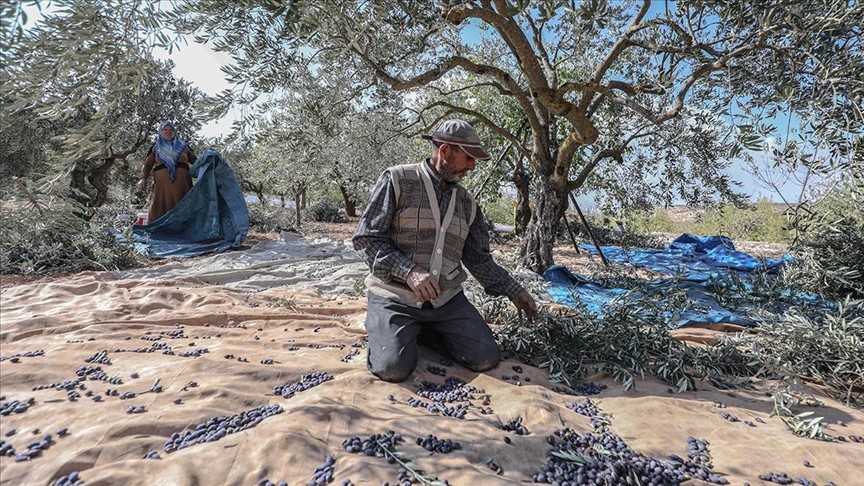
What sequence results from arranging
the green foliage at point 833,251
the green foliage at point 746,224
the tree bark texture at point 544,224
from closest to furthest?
the green foliage at point 833,251 < the tree bark texture at point 544,224 < the green foliage at point 746,224

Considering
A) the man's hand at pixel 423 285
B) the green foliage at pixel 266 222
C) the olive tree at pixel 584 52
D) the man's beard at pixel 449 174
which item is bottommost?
the man's hand at pixel 423 285

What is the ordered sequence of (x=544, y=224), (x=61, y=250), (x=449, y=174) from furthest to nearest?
(x=544, y=224)
(x=61, y=250)
(x=449, y=174)

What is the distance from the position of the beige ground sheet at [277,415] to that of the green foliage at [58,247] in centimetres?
41

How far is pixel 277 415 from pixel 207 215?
718 centimetres

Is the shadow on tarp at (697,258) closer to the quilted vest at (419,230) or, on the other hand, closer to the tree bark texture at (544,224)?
the tree bark texture at (544,224)

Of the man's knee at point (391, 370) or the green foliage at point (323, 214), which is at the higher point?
the green foliage at point (323, 214)

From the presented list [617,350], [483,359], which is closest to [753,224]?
[617,350]

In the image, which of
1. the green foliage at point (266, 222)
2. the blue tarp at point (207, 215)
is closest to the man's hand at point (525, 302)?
the blue tarp at point (207, 215)

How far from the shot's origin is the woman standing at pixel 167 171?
8070 millimetres

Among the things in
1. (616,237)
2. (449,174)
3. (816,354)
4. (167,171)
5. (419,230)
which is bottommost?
Answer: (816,354)

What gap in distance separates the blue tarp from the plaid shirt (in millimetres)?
5570

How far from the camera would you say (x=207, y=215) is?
827 centimetres

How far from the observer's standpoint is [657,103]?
6992mm

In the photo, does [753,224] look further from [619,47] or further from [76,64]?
[76,64]
